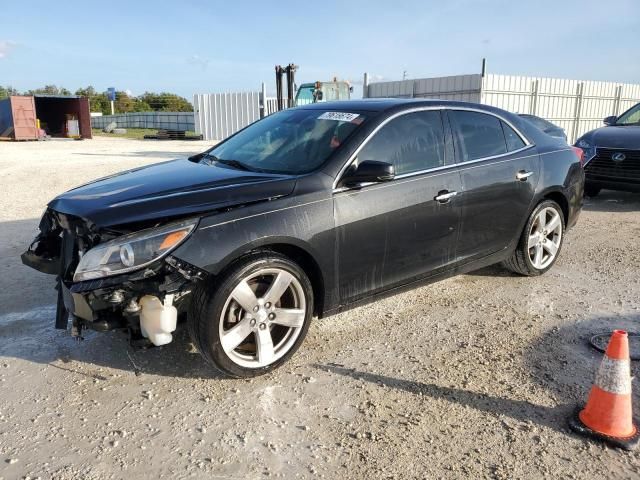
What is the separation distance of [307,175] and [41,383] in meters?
2.07

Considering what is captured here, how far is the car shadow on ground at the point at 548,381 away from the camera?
2934 mm

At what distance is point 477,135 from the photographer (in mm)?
4469

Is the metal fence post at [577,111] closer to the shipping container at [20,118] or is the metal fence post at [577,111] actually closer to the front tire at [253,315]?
the front tire at [253,315]

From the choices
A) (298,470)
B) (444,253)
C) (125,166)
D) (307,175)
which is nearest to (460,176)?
(444,253)

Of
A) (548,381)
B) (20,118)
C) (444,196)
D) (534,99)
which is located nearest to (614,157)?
(444,196)

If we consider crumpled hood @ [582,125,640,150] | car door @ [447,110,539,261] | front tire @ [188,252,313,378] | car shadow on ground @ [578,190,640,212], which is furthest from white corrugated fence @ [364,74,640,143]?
front tire @ [188,252,313,378]

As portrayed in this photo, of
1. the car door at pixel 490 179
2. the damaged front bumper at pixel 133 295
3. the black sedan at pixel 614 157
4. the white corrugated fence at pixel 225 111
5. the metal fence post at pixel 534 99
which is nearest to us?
the damaged front bumper at pixel 133 295

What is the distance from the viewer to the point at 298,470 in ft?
8.14

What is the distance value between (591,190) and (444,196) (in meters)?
6.84

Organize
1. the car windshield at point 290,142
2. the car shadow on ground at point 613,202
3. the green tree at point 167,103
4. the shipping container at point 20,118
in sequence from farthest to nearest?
the green tree at point 167,103 < the shipping container at point 20,118 < the car shadow on ground at point 613,202 < the car windshield at point 290,142

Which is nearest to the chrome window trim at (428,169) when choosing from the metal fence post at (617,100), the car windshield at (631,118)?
the car windshield at (631,118)

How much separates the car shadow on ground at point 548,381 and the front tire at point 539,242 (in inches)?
42.2

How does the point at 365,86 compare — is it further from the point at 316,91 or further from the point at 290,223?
the point at 290,223

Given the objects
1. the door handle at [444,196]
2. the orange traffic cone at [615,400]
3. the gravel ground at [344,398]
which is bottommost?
the gravel ground at [344,398]
